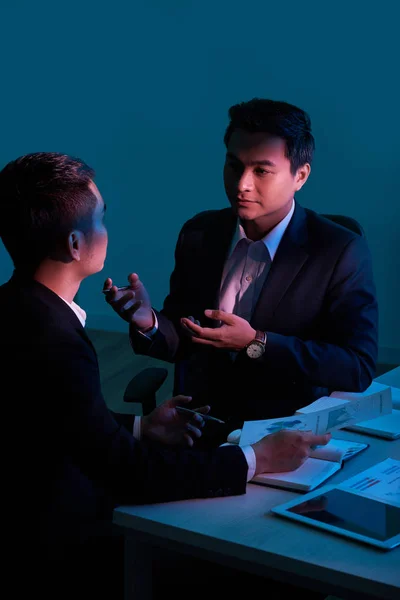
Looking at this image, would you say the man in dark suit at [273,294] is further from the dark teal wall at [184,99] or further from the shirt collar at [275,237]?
the dark teal wall at [184,99]

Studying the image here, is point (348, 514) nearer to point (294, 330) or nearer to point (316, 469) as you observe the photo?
point (316, 469)

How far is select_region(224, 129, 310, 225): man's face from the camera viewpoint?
7.36 ft

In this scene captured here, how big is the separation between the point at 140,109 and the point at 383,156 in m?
1.66

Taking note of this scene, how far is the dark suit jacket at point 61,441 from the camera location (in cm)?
142

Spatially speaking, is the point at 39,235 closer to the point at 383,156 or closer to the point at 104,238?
the point at 104,238

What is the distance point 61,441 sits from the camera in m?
1.44

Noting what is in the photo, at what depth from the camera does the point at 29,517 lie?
57.2 inches

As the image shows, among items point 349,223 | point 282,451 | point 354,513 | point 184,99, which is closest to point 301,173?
point 349,223

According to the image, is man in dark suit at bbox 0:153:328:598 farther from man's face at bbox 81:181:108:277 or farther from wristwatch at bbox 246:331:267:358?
wristwatch at bbox 246:331:267:358

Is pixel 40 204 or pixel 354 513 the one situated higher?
pixel 40 204

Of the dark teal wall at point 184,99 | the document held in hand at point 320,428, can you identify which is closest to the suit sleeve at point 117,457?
the document held in hand at point 320,428

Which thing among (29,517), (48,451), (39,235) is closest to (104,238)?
(39,235)

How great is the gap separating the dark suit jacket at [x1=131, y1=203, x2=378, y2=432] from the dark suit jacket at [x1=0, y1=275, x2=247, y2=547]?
70 centimetres

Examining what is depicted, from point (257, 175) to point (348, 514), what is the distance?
1.12 metres
